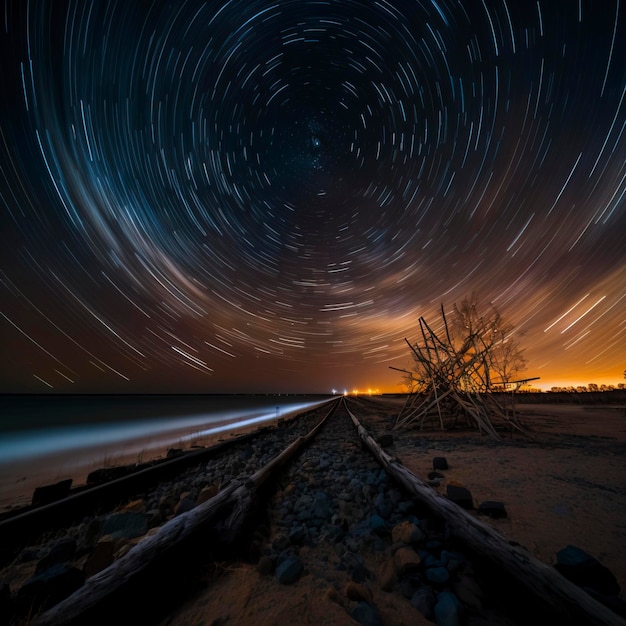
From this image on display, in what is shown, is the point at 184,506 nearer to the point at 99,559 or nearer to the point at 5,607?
the point at 99,559

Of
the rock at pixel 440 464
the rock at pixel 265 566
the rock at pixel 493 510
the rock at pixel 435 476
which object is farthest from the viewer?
the rock at pixel 440 464

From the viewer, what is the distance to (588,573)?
1733 millimetres

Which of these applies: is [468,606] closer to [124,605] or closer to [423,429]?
[124,605]

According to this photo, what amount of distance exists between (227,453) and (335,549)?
248 inches

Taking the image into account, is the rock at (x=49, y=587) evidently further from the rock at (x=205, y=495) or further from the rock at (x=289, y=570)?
the rock at (x=205, y=495)

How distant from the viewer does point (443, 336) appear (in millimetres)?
10828

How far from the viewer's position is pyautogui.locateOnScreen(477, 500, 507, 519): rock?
9.15 feet

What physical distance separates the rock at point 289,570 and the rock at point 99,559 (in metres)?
1.69

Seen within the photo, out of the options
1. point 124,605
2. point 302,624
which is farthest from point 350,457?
point 124,605

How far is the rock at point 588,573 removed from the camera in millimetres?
1684

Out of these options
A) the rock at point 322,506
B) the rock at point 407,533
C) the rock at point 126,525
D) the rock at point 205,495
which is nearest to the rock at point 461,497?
the rock at point 407,533

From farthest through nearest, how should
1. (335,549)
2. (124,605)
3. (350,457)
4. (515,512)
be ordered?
(350,457) < (515,512) < (335,549) < (124,605)

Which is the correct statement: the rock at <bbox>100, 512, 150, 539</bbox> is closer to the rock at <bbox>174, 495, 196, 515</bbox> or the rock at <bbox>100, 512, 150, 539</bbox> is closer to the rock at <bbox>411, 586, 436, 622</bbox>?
the rock at <bbox>174, 495, 196, 515</bbox>

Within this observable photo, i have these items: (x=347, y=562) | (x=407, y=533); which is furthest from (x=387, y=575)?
(x=407, y=533)
